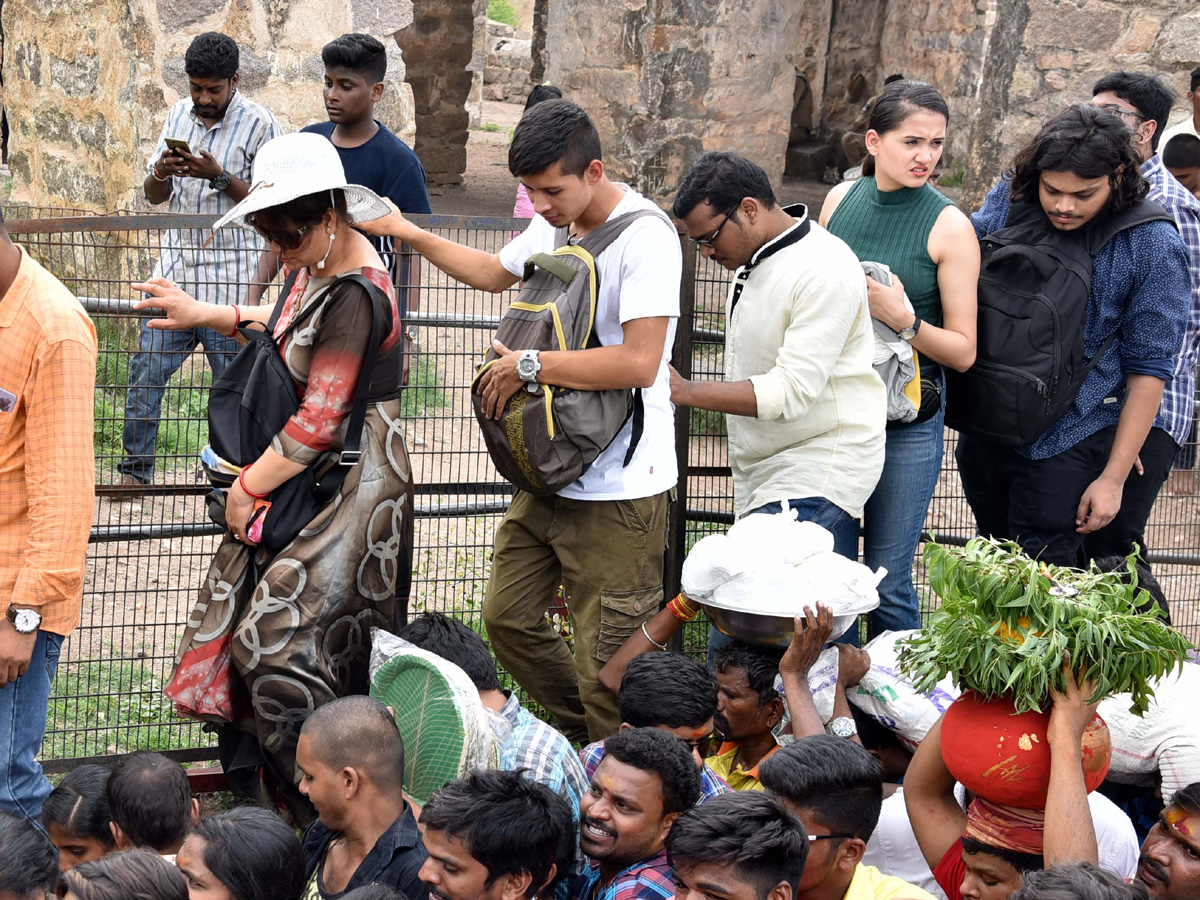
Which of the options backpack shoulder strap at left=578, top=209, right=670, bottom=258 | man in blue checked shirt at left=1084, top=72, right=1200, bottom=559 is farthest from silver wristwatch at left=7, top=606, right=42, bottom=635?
man in blue checked shirt at left=1084, top=72, right=1200, bottom=559

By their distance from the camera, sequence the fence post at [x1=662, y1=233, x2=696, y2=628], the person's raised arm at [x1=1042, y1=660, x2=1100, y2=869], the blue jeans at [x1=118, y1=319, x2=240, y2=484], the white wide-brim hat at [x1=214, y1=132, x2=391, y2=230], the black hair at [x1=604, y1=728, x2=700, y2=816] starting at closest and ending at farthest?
the person's raised arm at [x1=1042, y1=660, x2=1100, y2=869]
the black hair at [x1=604, y1=728, x2=700, y2=816]
the white wide-brim hat at [x1=214, y1=132, x2=391, y2=230]
the blue jeans at [x1=118, y1=319, x2=240, y2=484]
the fence post at [x1=662, y1=233, x2=696, y2=628]

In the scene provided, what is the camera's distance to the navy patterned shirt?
3.94m

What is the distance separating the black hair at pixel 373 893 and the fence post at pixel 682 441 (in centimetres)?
189

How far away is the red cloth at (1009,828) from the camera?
281 centimetres

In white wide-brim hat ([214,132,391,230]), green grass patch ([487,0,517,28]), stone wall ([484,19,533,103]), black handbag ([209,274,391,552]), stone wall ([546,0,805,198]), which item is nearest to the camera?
white wide-brim hat ([214,132,391,230])

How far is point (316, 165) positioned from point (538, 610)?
1461 millimetres

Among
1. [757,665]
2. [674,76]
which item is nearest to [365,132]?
[757,665]

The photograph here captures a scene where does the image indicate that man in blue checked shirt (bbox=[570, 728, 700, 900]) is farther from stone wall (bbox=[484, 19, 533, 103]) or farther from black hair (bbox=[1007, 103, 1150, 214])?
stone wall (bbox=[484, 19, 533, 103])

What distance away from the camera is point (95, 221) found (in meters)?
4.07

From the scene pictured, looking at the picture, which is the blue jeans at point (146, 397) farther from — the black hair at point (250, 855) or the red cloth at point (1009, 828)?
the red cloth at point (1009, 828)

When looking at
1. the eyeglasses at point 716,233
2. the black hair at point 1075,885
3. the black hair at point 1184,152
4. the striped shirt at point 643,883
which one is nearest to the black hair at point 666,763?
the striped shirt at point 643,883

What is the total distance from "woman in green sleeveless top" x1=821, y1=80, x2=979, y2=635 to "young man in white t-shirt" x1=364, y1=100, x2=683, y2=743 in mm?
763

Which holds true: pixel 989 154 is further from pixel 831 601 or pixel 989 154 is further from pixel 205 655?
pixel 205 655

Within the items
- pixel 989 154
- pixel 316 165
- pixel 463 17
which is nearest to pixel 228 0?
pixel 316 165
